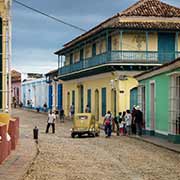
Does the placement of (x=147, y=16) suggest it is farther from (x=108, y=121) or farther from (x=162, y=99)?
(x=162, y=99)

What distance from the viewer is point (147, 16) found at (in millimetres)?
37062

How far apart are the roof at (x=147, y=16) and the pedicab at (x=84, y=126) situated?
882 cm

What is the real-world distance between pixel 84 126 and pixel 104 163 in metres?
12.2

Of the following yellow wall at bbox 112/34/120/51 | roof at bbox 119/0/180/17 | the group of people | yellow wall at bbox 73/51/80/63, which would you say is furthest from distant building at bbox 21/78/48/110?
the group of people

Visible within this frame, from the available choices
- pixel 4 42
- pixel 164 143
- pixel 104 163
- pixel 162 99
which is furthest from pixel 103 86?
pixel 104 163

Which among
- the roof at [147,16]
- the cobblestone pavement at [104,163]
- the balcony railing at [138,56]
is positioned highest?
the roof at [147,16]

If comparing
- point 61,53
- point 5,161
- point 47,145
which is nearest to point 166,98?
point 47,145

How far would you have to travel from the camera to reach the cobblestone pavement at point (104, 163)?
13.0m

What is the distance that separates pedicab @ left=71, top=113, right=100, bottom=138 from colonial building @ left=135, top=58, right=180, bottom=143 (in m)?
2.70

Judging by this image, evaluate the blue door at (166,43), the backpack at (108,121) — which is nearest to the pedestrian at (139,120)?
the backpack at (108,121)

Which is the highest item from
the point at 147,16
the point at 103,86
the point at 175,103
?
the point at 147,16

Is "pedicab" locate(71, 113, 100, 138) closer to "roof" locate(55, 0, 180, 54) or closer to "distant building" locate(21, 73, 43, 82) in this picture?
"roof" locate(55, 0, 180, 54)

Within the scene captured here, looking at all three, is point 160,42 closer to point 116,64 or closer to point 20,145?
point 116,64

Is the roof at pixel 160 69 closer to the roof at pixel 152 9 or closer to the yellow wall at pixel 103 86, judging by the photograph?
the yellow wall at pixel 103 86
